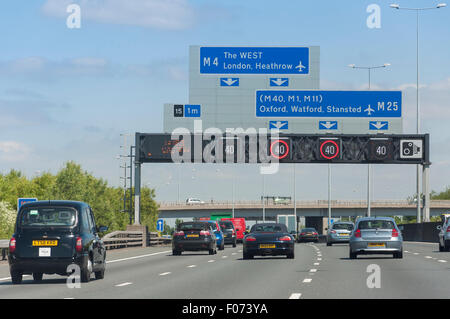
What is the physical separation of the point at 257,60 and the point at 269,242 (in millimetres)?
16784

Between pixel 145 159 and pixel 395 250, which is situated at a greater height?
pixel 145 159

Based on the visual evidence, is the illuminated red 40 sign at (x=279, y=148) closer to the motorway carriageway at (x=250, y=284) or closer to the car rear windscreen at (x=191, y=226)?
the car rear windscreen at (x=191, y=226)

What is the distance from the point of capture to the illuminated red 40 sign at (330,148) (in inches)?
2248

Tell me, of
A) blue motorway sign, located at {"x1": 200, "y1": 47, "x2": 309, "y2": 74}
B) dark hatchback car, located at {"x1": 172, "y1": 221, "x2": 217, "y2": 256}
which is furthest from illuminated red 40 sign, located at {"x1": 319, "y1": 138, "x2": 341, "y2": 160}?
dark hatchback car, located at {"x1": 172, "y1": 221, "x2": 217, "y2": 256}

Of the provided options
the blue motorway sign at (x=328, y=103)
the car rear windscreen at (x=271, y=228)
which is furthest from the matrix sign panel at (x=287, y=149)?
the car rear windscreen at (x=271, y=228)

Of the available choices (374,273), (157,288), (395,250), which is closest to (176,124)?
(395,250)

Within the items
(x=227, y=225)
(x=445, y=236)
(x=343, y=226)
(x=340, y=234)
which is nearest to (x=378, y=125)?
(x=343, y=226)

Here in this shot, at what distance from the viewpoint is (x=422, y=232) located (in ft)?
202

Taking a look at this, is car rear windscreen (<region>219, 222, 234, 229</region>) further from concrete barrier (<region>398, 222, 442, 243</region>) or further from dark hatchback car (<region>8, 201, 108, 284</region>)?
dark hatchback car (<region>8, 201, 108, 284</region>)

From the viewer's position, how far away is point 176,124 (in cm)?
5219

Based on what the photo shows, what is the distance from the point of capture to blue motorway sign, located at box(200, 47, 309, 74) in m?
46.3

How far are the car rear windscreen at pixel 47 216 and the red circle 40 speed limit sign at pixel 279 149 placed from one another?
37.4 metres
